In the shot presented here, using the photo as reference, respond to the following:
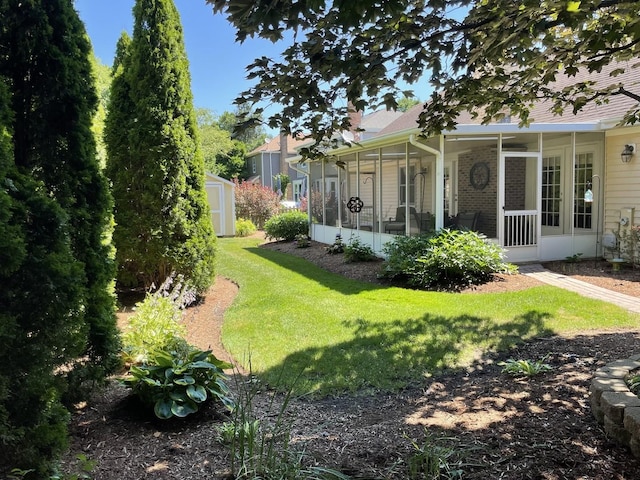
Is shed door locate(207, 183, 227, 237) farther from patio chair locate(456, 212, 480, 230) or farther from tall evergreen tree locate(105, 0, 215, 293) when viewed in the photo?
tall evergreen tree locate(105, 0, 215, 293)

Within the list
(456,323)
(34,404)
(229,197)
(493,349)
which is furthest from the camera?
(229,197)

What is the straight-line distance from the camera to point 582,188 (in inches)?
420

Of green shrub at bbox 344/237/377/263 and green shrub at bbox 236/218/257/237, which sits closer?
green shrub at bbox 344/237/377/263

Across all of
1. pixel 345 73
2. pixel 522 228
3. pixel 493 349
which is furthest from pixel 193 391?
pixel 522 228

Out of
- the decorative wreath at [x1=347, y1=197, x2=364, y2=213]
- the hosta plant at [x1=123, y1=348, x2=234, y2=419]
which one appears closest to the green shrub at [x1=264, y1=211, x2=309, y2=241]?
the decorative wreath at [x1=347, y1=197, x2=364, y2=213]

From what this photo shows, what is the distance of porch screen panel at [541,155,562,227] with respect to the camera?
36.3 feet

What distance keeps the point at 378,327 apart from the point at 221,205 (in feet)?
48.8

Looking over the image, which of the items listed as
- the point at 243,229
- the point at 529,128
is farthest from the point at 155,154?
the point at 243,229

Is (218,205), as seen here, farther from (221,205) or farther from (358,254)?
(358,254)

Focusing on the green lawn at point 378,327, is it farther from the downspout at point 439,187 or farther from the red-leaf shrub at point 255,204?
the red-leaf shrub at point 255,204

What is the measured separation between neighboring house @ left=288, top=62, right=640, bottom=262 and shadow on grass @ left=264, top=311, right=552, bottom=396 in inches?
155

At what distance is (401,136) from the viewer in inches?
392

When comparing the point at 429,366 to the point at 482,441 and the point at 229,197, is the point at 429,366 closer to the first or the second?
the point at 482,441

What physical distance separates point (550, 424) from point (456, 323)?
9.62ft
